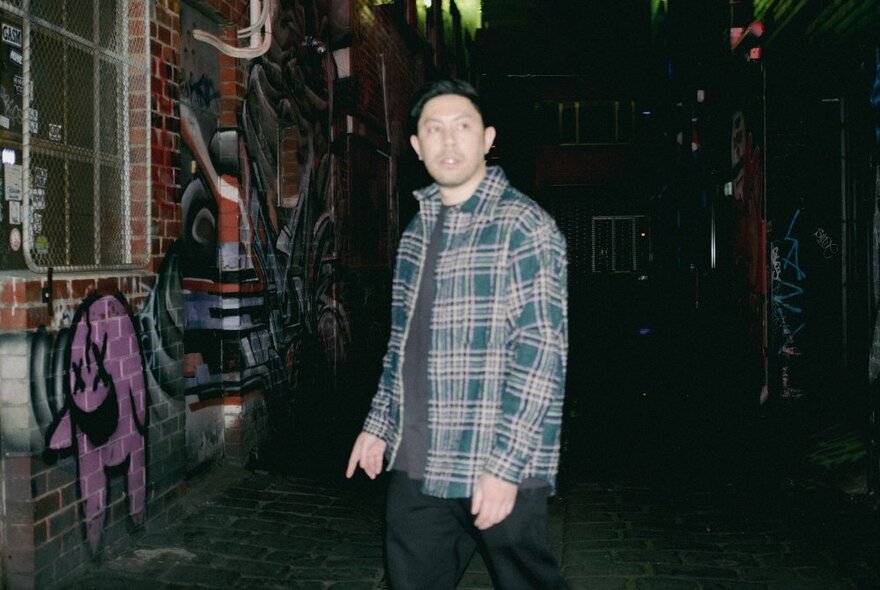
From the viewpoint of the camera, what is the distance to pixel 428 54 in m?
13.4

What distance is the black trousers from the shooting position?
1.98m

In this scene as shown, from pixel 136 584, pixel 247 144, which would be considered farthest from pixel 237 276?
pixel 136 584

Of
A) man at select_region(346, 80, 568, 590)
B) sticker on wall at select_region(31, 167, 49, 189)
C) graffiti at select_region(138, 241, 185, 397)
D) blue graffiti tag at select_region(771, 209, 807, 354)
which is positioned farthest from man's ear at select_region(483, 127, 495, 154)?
blue graffiti tag at select_region(771, 209, 807, 354)

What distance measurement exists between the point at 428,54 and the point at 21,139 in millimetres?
10778

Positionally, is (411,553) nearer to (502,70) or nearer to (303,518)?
(303,518)

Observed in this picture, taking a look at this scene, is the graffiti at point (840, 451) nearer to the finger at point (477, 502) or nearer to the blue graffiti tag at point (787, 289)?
the blue graffiti tag at point (787, 289)

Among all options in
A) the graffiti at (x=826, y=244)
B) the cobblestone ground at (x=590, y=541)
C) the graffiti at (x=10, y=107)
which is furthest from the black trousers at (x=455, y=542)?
the graffiti at (x=826, y=244)

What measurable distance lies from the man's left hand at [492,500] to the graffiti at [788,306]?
5.70 metres

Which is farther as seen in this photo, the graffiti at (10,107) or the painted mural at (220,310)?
the painted mural at (220,310)

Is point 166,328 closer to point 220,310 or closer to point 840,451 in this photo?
point 220,310

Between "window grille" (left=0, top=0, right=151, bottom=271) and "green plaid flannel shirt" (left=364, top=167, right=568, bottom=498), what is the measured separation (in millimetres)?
2253

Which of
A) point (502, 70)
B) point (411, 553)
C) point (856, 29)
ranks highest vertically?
point (502, 70)

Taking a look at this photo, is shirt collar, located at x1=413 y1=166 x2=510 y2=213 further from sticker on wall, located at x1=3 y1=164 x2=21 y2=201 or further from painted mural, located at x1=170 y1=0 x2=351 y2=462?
painted mural, located at x1=170 y1=0 x2=351 y2=462

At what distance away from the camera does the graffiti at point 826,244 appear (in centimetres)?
613
